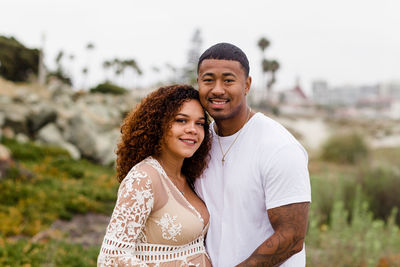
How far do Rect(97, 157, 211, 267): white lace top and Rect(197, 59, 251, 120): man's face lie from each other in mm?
505

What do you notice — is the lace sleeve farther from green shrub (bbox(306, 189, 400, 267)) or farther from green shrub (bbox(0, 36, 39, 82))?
green shrub (bbox(0, 36, 39, 82))

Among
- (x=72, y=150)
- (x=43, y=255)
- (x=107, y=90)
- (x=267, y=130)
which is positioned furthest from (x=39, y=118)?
(x=107, y=90)

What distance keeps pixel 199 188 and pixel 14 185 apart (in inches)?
241

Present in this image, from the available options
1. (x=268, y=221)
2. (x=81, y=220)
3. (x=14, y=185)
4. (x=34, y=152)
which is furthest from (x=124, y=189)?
(x=34, y=152)

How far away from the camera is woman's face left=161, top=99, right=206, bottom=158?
2406 millimetres

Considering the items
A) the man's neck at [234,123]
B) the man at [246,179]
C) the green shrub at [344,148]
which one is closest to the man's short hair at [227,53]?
the man at [246,179]

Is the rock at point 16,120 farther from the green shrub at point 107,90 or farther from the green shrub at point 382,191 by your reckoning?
the green shrub at point 107,90

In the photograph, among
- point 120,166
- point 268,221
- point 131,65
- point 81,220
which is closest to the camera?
point 268,221

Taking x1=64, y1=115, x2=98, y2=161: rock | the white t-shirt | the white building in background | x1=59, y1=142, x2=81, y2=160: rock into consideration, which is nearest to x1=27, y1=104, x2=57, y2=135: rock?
x1=64, y1=115, x2=98, y2=161: rock

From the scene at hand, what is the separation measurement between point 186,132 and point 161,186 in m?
0.37

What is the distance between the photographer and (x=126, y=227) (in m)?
2.06

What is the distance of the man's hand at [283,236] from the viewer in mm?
2070

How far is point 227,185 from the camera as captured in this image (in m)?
2.30

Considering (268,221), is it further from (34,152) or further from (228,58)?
(34,152)
